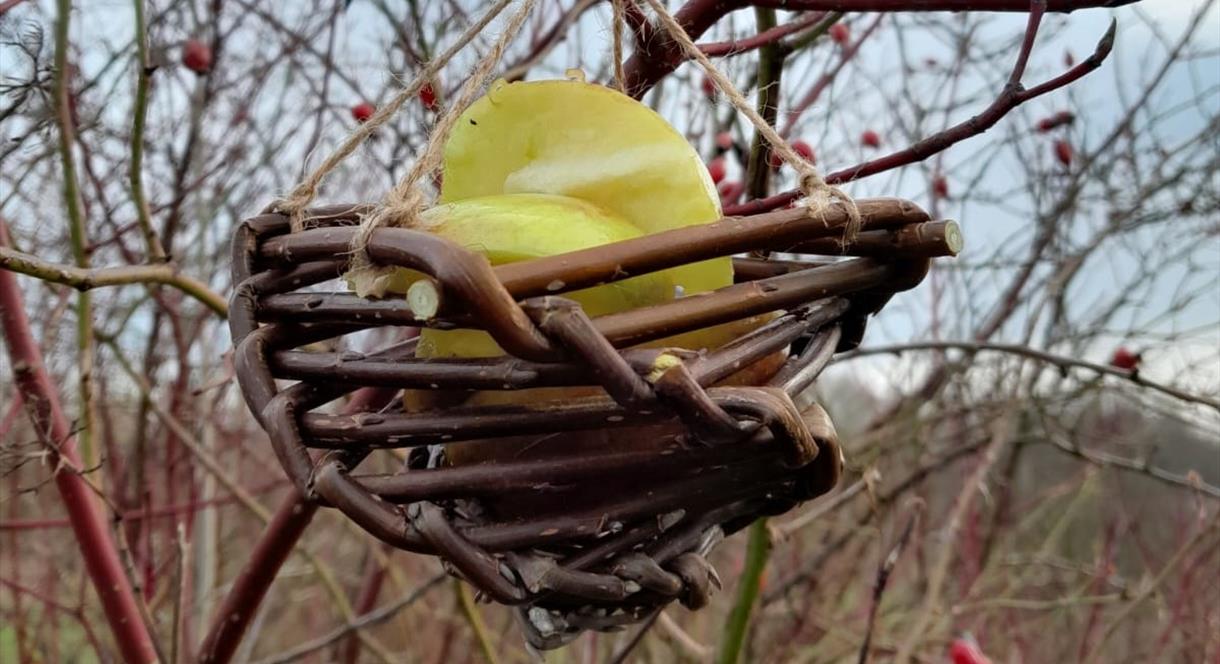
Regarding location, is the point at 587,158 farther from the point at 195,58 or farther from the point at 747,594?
the point at 195,58

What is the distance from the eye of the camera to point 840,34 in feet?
5.46

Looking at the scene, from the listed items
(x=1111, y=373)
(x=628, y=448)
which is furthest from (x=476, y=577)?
(x=1111, y=373)

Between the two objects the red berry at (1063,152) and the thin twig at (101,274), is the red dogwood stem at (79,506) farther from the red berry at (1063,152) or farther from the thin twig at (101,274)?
the red berry at (1063,152)

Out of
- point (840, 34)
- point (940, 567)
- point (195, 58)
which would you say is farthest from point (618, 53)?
point (940, 567)

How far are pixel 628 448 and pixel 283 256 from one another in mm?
185

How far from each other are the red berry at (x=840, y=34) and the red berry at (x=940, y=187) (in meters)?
0.48

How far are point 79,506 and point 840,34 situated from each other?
125 cm

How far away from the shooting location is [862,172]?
67 cm

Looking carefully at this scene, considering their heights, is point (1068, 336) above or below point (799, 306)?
above

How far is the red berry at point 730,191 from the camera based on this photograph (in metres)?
1.31

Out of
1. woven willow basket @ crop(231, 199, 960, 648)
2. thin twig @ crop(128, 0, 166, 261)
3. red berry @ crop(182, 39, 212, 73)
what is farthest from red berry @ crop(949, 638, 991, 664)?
red berry @ crop(182, 39, 212, 73)

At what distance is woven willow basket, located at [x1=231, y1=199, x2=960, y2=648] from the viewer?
421 millimetres

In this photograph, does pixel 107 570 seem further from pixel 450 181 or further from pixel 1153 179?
pixel 1153 179

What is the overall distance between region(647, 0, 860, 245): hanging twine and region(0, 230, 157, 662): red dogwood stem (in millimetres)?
712
